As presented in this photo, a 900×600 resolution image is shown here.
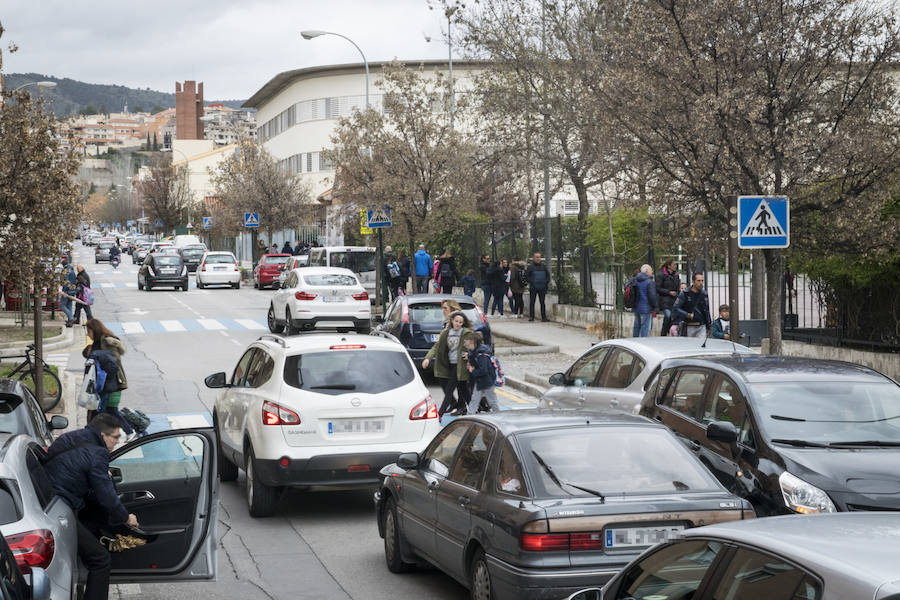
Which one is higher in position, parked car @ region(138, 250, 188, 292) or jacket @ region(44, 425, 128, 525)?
parked car @ region(138, 250, 188, 292)

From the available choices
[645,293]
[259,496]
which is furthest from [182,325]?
[259,496]

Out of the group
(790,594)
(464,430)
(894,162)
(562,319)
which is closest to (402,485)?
(464,430)

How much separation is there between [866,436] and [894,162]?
26.1 ft

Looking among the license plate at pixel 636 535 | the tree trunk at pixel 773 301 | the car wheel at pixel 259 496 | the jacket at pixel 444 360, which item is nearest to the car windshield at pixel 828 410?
the license plate at pixel 636 535

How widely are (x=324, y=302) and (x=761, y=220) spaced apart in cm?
1589

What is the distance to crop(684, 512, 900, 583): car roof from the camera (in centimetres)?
343

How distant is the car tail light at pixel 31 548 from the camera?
5.92 metres

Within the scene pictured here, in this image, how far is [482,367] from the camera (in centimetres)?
1462

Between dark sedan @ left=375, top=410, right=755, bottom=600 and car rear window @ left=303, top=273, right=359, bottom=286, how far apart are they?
20597 mm

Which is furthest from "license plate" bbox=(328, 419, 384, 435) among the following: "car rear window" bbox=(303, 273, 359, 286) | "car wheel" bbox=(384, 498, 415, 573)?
"car rear window" bbox=(303, 273, 359, 286)

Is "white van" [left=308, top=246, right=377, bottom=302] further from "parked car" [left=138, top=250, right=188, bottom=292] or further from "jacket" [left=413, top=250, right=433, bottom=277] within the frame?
"parked car" [left=138, top=250, right=188, bottom=292]

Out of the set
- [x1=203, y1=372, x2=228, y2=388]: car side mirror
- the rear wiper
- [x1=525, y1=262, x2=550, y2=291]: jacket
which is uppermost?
[x1=525, y1=262, x2=550, y2=291]: jacket

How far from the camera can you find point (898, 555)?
11.4ft

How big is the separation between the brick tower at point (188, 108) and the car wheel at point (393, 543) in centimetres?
16652
